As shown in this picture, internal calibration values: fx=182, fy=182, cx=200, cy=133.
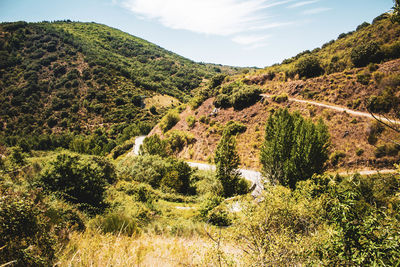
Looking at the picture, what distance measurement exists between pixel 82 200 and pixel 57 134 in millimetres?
69538

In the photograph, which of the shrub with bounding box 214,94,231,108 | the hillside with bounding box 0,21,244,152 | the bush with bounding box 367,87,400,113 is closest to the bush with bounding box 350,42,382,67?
the bush with bounding box 367,87,400,113

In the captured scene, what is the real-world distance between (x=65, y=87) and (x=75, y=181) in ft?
289

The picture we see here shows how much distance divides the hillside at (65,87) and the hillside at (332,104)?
4857 centimetres

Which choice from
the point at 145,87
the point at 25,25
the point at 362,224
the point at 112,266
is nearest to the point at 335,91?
the point at 362,224

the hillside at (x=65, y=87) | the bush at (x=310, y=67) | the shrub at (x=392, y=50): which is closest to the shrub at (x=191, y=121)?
the bush at (x=310, y=67)

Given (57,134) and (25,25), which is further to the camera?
(25,25)

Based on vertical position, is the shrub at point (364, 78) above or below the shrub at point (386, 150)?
above

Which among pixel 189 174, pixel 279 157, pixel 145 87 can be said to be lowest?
pixel 189 174

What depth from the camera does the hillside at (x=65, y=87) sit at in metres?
69.6

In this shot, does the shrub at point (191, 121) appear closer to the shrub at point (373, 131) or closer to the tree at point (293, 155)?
the tree at point (293, 155)

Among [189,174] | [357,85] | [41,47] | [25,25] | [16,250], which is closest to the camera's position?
[16,250]

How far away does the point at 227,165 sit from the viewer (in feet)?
61.1

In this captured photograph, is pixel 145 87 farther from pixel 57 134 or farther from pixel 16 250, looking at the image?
pixel 16 250

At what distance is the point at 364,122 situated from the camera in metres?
22.1
